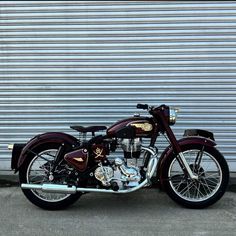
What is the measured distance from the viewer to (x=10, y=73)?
20.1 feet

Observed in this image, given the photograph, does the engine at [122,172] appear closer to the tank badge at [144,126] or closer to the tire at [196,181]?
the tank badge at [144,126]

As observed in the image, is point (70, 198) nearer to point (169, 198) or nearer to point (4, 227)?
point (4, 227)

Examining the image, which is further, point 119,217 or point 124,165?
point 124,165

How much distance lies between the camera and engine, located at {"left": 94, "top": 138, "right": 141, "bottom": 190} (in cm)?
502

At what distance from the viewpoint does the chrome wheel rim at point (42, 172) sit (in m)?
5.14

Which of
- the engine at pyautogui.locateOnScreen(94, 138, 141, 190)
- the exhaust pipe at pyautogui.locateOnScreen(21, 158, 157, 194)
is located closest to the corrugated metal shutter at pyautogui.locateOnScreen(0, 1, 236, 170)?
the engine at pyautogui.locateOnScreen(94, 138, 141, 190)

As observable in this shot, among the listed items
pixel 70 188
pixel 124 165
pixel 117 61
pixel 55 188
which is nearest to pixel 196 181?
pixel 124 165

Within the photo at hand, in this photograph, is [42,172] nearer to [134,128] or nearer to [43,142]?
[43,142]

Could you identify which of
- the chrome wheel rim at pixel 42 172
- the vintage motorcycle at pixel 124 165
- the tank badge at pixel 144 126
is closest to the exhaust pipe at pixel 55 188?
the vintage motorcycle at pixel 124 165

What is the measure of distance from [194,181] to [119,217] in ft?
3.18

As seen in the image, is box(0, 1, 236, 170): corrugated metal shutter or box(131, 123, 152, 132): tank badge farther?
box(0, 1, 236, 170): corrugated metal shutter

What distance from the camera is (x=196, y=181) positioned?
511cm

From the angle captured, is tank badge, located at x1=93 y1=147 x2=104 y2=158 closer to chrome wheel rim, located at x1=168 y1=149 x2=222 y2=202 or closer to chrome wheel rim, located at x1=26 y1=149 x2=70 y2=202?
chrome wheel rim, located at x1=26 y1=149 x2=70 y2=202

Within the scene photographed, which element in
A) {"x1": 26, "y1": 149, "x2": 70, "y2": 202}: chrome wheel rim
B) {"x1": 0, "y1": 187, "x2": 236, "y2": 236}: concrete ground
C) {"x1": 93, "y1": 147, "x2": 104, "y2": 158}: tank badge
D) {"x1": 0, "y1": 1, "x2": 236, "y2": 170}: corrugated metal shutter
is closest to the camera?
{"x1": 0, "y1": 187, "x2": 236, "y2": 236}: concrete ground
